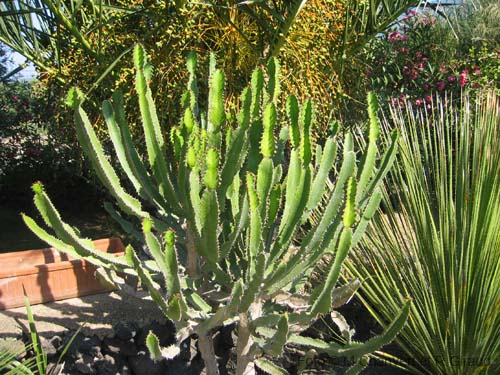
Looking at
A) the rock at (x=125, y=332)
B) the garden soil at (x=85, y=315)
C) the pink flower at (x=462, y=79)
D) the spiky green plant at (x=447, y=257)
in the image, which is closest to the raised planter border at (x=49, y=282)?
the garden soil at (x=85, y=315)

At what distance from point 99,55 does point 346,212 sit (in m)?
1.72

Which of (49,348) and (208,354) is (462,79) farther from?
(49,348)

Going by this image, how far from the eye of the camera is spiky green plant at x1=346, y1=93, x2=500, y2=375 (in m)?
1.89

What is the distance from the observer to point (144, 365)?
2350mm

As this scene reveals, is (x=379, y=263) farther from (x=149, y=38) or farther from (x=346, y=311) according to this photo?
(x=149, y=38)

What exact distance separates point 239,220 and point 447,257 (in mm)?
763

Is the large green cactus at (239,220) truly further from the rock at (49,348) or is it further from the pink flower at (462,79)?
the pink flower at (462,79)

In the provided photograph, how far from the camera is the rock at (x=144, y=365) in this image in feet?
7.68

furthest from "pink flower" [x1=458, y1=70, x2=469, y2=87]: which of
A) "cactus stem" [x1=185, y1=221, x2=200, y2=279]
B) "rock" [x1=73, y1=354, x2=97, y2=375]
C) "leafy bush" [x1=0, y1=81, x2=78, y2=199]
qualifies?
"rock" [x1=73, y1=354, x2=97, y2=375]

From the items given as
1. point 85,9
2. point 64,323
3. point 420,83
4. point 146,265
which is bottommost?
point 64,323

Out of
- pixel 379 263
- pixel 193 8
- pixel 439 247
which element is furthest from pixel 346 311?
pixel 193 8

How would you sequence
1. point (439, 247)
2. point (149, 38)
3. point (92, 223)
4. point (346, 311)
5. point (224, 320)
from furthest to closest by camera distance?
1. point (92, 223)
2. point (149, 38)
3. point (346, 311)
4. point (439, 247)
5. point (224, 320)

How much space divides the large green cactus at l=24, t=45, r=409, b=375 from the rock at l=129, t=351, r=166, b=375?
0.33 metres

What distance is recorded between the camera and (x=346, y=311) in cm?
268
